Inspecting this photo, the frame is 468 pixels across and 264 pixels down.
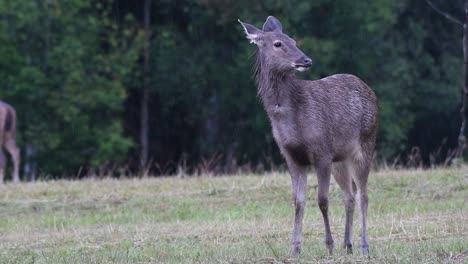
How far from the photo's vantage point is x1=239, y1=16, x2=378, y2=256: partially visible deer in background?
12.5 m

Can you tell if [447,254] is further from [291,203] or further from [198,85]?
[198,85]

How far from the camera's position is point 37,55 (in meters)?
38.9

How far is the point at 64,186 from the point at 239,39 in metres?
21.0

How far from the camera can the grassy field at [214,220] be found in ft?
41.2

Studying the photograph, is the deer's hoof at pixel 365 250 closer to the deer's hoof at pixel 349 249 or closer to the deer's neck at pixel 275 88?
the deer's hoof at pixel 349 249

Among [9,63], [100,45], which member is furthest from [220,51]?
[9,63]

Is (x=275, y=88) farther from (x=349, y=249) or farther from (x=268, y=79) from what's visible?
(x=349, y=249)

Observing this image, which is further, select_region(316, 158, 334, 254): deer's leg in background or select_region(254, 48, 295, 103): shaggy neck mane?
select_region(254, 48, 295, 103): shaggy neck mane

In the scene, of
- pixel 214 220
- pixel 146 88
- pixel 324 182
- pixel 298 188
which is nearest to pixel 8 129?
pixel 214 220

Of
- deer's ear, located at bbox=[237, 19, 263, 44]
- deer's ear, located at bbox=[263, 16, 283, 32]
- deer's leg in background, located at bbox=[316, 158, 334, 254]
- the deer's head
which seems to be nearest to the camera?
deer's leg in background, located at bbox=[316, 158, 334, 254]

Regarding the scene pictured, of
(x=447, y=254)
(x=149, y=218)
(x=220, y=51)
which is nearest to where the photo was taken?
(x=447, y=254)

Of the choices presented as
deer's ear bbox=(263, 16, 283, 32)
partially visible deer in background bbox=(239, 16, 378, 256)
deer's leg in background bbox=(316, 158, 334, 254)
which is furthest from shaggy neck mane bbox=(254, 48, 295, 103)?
deer's leg in background bbox=(316, 158, 334, 254)

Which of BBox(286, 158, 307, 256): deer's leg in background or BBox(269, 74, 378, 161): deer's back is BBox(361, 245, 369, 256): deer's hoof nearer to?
BBox(286, 158, 307, 256): deer's leg in background

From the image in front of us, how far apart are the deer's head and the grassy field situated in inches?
77.9
